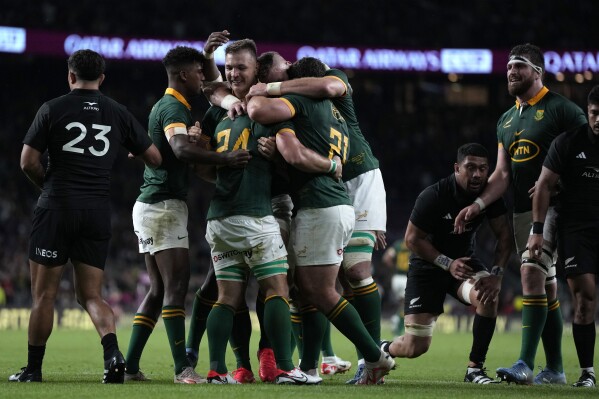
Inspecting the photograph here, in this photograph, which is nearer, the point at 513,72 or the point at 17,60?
the point at 513,72

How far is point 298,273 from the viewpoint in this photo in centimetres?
693

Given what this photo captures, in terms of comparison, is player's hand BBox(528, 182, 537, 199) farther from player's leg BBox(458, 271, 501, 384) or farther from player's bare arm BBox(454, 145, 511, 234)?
player's leg BBox(458, 271, 501, 384)

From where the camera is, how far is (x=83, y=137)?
7016 mm

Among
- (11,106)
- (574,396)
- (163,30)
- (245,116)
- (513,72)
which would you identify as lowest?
(574,396)

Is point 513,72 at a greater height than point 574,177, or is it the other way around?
point 513,72

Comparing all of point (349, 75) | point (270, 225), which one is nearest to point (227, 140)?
point (270, 225)

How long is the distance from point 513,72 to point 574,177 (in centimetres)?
107

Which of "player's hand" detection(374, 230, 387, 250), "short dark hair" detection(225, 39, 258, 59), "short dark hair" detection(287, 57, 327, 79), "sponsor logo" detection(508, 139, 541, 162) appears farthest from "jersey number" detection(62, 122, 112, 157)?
"sponsor logo" detection(508, 139, 541, 162)

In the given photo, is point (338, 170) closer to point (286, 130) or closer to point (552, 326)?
point (286, 130)

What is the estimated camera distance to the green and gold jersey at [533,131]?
7969 millimetres

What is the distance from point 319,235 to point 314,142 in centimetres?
70

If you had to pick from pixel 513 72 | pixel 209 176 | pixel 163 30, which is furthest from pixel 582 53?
pixel 209 176

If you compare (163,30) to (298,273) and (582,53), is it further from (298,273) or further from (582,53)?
(298,273)

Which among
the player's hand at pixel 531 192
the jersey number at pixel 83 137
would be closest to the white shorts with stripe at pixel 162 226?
the jersey number at pixel 83 137
